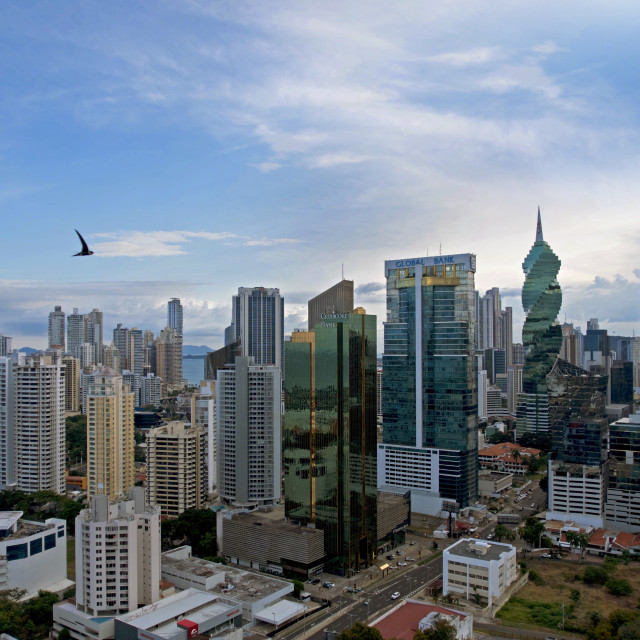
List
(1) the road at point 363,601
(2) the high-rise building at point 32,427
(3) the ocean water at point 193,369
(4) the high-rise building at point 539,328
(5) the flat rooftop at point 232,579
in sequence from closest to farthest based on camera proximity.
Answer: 1. (1) the road at point 363,601
2. (5) the flat rooftop at point 232,579
3. (2) the high-rise building at point 32,427
4. (4) the high-rise building at point 539,328
5. (3) the ocean water at point 193,369

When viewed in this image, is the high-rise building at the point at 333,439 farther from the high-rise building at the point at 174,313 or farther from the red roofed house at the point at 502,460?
the high-rise building at the point at 174,313

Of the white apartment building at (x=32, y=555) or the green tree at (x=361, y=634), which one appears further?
the white apartment building at (x=32, y=555)

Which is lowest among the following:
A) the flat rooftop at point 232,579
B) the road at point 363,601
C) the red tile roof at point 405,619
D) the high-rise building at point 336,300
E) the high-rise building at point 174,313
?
the road at point 363,601

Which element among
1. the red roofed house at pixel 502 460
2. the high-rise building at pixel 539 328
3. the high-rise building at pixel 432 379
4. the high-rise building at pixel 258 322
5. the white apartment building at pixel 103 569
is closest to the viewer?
the white apartment building at pixel 103 569

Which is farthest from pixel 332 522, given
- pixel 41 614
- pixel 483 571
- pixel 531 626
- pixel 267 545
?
pixel 41 614

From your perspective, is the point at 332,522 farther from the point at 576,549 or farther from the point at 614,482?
the point at 614,482

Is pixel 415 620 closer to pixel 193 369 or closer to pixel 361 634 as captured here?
pixel 361 634

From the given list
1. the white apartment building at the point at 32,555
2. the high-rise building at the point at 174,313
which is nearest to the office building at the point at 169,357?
the high-rise building at the point at 174,313
